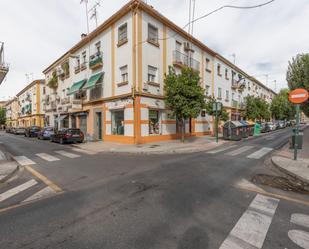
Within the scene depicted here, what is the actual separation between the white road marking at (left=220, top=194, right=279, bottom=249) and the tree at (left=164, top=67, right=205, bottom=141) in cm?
983

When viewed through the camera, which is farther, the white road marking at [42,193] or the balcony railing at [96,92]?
the balcony railing at [96,92]

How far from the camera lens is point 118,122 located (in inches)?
613

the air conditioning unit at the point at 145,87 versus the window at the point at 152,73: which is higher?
the window at the point at 152,73

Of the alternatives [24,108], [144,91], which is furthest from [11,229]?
[24,108]

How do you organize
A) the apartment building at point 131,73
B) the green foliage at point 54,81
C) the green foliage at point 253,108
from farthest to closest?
1. the green foliage at point 253,108
2. the green foliage at point 54,81
3. the apartment building at point 131,73

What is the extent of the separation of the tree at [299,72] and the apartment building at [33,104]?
39.0 meters

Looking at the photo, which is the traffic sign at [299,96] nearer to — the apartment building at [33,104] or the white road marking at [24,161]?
the white road marking at [24,161]

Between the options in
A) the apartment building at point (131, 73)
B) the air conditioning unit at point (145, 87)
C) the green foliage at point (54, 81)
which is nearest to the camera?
the apartment building at point (131, 73)

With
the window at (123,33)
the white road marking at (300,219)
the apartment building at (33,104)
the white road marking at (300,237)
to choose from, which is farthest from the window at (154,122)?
the apartment building at (33,104)

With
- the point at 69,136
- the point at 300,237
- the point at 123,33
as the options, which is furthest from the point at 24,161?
the point at 123,33

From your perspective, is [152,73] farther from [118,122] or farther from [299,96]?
[299,96]

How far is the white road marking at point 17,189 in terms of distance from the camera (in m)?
4.40

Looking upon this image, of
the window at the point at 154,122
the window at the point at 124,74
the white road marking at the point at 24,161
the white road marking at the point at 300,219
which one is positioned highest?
the window at the point at 124,74

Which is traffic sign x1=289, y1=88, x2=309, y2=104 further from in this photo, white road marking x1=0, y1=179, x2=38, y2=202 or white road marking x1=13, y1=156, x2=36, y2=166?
white road marking x1=13, y1=156, x2=36, y2=166
